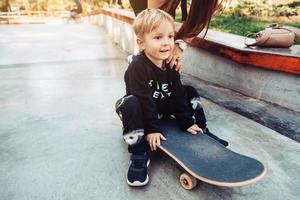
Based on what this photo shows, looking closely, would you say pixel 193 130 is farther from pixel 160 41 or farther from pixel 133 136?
pixel 160 41

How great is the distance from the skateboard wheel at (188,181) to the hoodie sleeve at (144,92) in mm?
393

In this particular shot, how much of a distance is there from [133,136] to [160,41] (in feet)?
2.32

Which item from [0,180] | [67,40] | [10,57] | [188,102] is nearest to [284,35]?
[188,102]

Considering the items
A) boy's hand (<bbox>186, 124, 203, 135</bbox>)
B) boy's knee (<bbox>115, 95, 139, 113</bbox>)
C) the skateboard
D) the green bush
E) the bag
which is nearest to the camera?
the skateboard

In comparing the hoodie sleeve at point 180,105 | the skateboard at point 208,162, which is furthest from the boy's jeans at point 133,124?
the hoodie sleeve at point 180,105

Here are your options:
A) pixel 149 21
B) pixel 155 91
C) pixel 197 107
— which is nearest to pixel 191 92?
pixel 197 107

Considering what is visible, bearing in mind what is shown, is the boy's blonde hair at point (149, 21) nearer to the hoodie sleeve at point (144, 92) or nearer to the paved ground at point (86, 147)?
the hoodie sleeve at point (144, 92)

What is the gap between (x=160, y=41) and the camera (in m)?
2.07

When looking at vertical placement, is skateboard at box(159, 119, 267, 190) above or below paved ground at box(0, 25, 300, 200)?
above

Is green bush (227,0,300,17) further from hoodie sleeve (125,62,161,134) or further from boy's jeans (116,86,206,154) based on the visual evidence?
boy's jeans (116,86,206,154)

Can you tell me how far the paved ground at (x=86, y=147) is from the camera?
1842 mm

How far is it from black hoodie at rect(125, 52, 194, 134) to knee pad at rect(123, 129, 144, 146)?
89 mm

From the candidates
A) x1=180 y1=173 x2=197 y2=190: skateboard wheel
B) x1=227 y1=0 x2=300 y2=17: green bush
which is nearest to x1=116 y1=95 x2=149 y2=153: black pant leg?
x1=180 y1=173 x2=197 y2=190: skateboard wheel

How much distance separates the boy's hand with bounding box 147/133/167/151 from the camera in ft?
6.70
